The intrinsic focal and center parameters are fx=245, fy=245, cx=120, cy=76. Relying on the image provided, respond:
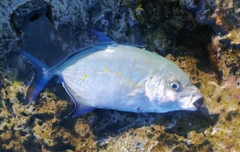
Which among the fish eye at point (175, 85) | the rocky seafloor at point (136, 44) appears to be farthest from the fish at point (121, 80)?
the rocky seafloor at point (136, 44)

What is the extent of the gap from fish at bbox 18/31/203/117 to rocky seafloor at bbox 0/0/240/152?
1.10ft

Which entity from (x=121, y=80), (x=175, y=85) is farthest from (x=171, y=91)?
(x=121, y=80)

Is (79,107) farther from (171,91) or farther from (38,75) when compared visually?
(171,91)

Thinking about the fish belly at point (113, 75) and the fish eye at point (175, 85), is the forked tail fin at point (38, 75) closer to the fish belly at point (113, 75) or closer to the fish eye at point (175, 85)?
the fish belly at point (113, 75)

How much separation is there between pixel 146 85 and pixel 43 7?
1.22m

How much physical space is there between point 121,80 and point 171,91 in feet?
1.33

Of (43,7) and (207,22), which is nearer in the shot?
(207,22)

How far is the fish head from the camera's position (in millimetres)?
1881

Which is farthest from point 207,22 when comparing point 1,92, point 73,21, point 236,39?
point 1,92

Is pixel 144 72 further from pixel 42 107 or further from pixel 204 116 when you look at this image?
pixel 42 107

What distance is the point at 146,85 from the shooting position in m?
1.95

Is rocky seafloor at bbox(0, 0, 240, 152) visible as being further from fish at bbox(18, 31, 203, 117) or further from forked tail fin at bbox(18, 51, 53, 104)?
forked tail fin at bbox(18, 51, 53, 104)

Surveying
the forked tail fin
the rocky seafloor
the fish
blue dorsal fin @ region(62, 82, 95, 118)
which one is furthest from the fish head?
the forked tail fin

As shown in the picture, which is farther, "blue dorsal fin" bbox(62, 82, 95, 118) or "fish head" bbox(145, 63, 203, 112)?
"blue dorsal fin" bbox(62, 82, 95, 118)
